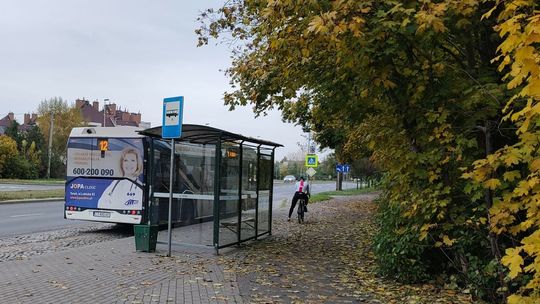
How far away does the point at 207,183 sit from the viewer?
39.2 ft

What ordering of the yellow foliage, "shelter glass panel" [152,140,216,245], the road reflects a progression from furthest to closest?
the road, "shelter glass panel" [152,140,216,245], the yellow foliage

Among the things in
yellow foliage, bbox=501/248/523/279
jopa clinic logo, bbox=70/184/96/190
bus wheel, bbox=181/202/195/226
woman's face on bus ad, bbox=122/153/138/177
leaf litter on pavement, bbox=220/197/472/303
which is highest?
woman's face on bus ad, bbox=122/153/138/177

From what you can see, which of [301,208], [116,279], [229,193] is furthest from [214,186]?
[301,208]

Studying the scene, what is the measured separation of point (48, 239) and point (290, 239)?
6.18 metres

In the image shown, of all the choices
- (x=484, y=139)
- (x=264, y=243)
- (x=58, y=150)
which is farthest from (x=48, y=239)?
(x=58, y=150)

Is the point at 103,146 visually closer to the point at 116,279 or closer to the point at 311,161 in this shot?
the point at 116,279

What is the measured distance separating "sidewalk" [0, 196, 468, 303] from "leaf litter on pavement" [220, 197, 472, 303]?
13mm

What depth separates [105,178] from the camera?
14.2m

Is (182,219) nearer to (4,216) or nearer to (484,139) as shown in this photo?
(484,139)

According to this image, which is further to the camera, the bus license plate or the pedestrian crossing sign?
the pedestrian crossing sign

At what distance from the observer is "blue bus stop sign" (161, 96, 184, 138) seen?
9359 mm

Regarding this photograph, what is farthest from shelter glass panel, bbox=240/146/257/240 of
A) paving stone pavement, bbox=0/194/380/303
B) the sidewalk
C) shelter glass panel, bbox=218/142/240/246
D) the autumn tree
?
the autumn tree

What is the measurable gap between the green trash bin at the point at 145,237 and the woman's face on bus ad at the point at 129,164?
4326 millimetres

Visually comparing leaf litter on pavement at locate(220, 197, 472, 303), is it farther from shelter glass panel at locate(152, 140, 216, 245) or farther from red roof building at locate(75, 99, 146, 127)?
red roof building at locate(75, 99, 146, 127)
